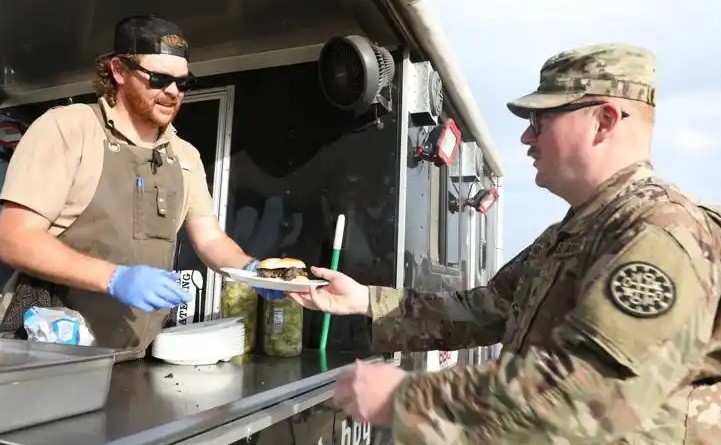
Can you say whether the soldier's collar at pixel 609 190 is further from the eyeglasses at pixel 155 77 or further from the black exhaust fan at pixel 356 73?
the eyeglasses at pixel 155 77

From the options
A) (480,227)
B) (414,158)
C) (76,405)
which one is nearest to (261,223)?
(414,158)

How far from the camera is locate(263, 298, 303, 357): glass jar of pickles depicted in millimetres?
2629

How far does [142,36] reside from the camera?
228cm

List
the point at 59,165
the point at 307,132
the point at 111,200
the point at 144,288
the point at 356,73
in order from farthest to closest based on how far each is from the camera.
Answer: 1. the point at 307,132
2. the point at 356,73
3. the point at 111,200
4. the point at 59,165
5. the point at 144,288

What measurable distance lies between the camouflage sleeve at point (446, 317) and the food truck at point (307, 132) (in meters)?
0.29

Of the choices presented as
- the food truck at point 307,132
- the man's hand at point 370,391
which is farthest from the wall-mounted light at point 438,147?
the man's hand at point 370,391

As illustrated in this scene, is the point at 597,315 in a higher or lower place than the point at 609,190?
lower

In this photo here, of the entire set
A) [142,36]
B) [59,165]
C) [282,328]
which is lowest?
[282,328]

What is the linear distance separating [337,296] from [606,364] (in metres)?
1.17

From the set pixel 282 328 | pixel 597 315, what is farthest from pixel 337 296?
pixel 597 315

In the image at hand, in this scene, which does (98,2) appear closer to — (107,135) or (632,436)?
(107,135)

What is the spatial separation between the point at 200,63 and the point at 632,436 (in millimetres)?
2631

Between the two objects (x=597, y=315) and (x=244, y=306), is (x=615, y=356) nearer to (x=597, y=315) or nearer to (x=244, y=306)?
(x=597, y=315)

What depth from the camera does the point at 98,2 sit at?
8.77 feet
